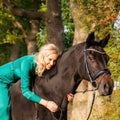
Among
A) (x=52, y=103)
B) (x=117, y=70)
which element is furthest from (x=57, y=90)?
(x=117, y=70)

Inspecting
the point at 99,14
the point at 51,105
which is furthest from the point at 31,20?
the point at 51,105

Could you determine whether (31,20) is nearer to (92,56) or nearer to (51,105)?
(51,105)

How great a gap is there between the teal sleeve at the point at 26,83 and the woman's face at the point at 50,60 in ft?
0.86

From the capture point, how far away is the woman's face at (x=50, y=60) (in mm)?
7184

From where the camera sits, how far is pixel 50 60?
724 cm

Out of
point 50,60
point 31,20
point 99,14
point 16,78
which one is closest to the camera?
point 50,60

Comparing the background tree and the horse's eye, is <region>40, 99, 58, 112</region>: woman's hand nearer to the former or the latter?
the horse's eye

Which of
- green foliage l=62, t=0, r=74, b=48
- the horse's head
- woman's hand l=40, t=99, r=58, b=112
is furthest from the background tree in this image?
the horse's head

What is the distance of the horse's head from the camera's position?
6.57m

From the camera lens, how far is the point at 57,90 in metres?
7.38

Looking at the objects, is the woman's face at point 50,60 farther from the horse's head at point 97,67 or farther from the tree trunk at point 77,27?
the tree trunk at point 77,27

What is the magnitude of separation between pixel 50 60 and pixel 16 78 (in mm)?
888

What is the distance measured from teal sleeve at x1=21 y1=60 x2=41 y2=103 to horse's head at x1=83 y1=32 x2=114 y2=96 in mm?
887

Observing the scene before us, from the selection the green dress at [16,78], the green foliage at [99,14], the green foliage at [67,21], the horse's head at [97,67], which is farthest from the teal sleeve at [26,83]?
the green foliage at [67,21]
